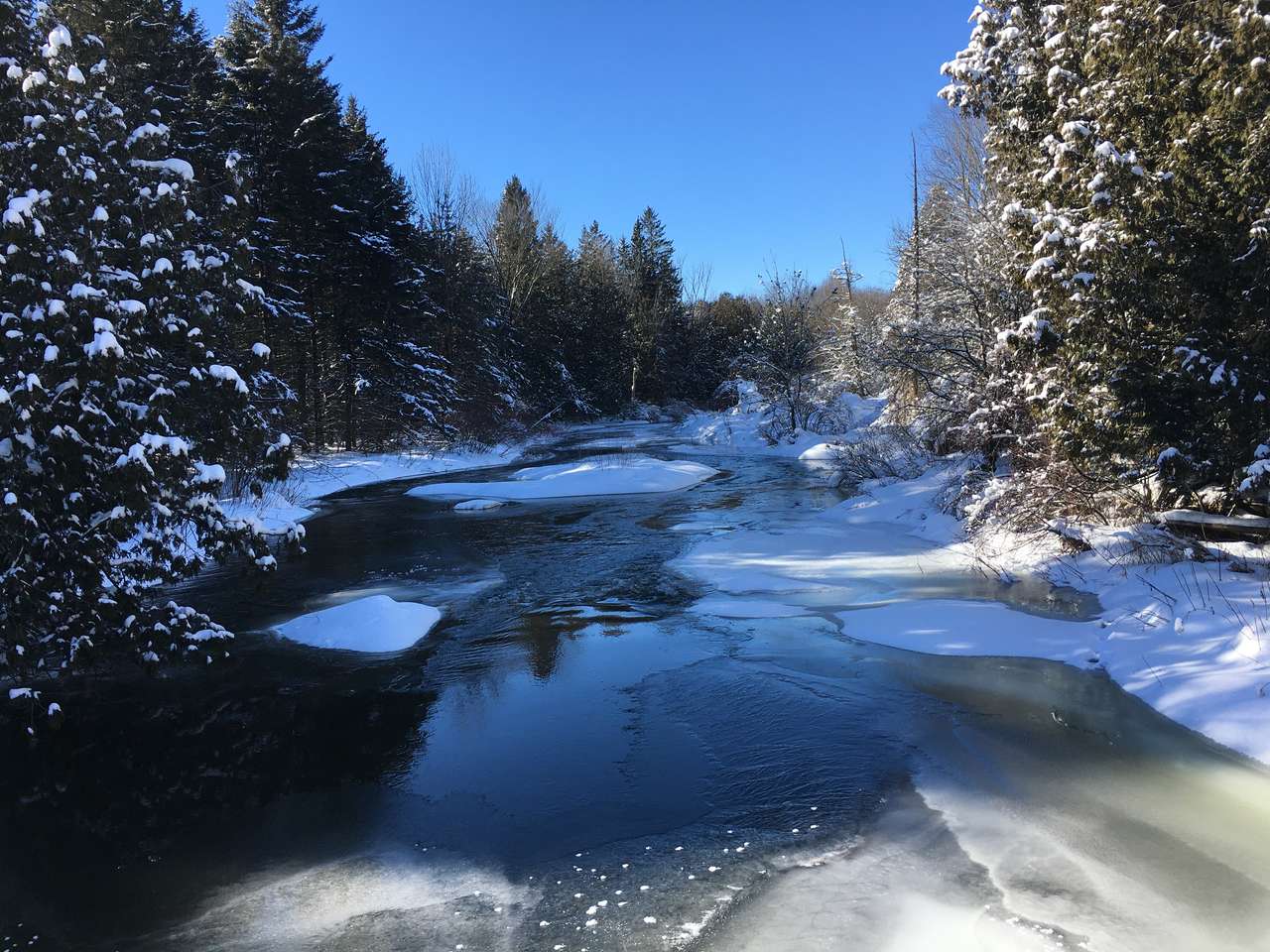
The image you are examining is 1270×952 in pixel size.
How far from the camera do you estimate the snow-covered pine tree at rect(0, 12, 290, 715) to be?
18.6 feet

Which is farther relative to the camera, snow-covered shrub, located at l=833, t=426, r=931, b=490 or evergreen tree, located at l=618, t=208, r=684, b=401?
evergreen tree, located at l=618, t=208, r=684, b=401

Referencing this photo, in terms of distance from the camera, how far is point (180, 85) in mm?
20406

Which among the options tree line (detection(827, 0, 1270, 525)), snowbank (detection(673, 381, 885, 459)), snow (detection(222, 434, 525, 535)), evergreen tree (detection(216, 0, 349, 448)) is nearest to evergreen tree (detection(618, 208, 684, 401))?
snowbank (detection(673, 381, 885, 459))

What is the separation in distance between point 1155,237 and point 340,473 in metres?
21.3

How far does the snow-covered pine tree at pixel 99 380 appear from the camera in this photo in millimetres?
5684

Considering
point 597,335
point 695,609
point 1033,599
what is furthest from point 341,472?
point 597,335

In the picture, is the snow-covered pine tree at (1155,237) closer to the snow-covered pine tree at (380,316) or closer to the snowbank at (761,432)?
the snowbank at (761,432)

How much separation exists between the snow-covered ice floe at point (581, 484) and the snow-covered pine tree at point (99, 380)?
1206 centimetres

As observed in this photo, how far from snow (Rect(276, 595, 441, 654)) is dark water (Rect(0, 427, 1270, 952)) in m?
0.34

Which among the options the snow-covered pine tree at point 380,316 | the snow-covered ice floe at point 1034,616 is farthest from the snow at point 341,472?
the snow-covered ice floe at point 1034,616

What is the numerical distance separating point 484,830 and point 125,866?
6.98 feet

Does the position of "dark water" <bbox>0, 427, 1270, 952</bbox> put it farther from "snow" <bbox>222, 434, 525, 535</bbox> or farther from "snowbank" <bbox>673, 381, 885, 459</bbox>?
"snowbank" <bbox>673, 381, 885, 459</bbox>

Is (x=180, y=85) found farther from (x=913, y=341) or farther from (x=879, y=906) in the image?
(x=879, y=906)

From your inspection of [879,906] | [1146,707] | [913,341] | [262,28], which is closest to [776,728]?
[879,906]
